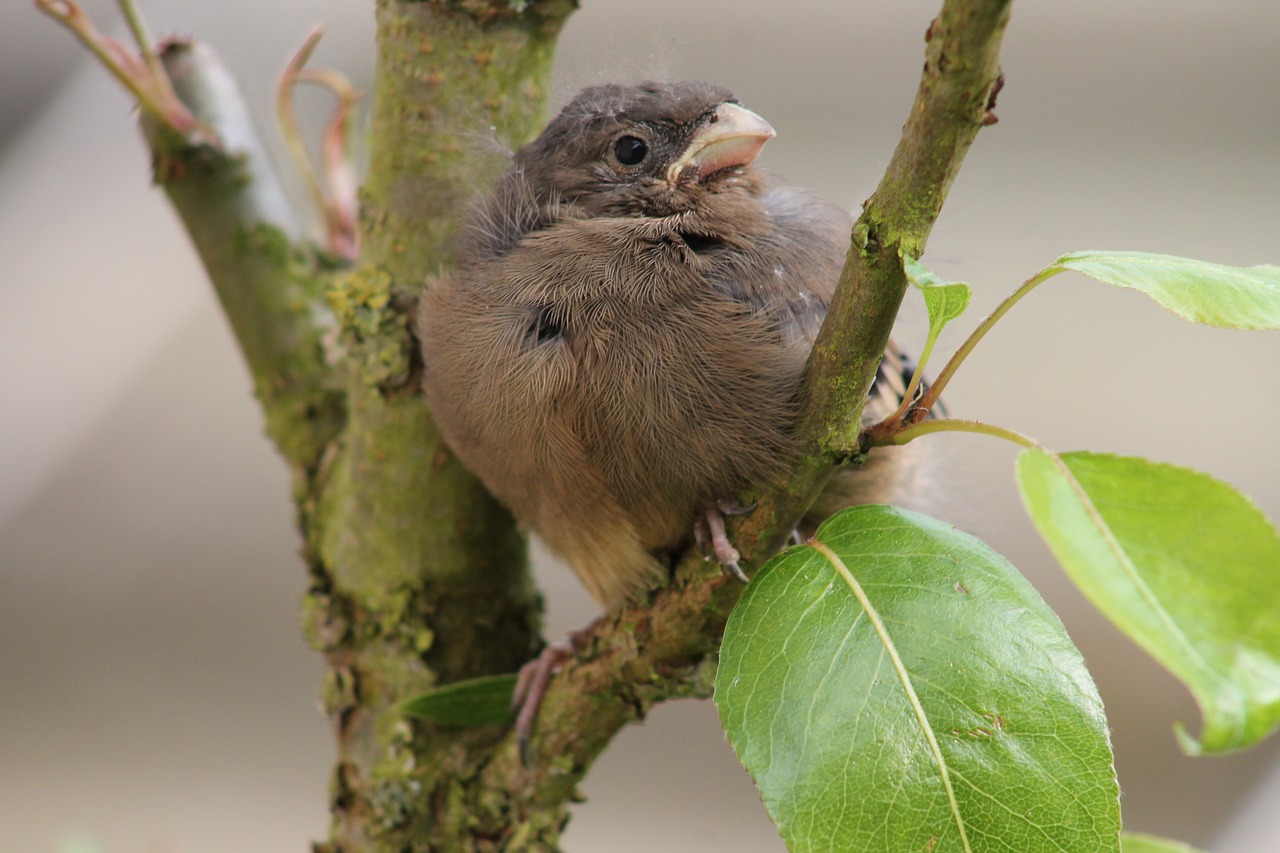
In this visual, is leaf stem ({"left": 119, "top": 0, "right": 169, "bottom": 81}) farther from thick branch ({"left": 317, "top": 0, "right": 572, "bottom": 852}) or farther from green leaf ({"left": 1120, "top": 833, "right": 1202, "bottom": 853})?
green leaf ({"left": 1120, "top": 833, "right": 1202, "bottom": 853})

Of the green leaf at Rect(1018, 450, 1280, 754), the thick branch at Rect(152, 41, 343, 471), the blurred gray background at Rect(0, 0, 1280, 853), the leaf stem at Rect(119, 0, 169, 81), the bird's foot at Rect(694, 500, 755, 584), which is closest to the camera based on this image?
the green leaf at Rect(1018, 450, 1280, 754)

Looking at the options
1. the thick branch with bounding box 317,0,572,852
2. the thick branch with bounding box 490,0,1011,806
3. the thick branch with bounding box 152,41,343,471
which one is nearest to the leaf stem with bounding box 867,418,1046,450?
the thick branch with bounding box 490,0,1011,806

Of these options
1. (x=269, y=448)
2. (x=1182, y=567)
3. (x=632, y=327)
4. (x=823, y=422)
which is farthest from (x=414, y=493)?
(x=269, y=448)

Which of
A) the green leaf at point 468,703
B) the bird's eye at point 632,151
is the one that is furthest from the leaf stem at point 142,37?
the green leaf at point 468,703

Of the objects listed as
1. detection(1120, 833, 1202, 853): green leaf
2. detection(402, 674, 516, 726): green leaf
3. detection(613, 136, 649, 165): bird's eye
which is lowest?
detection(402, 674, 516, 726): green leaf

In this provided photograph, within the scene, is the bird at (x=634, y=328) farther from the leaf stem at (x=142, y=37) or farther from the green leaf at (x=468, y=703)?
the leaf stem at (x=142, y=37)

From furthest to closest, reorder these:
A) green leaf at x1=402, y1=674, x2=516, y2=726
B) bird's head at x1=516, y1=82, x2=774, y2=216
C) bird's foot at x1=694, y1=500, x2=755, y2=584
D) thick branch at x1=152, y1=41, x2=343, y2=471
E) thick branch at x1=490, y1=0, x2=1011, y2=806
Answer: thick branch at x1=152, y1=41, x2=343, y2=471 < green leaf at x1=402, y1=674, x2=516, y2=726 < bird's head at x1=516, y1=82, x2=774, y2=216 < bird's foot at x1=694, y1=500, x2=755, y2=584 < thick branch at x1=490, y1=0, x2=1011, y2=806

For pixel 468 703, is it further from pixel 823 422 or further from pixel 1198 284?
pixel 1198 284
